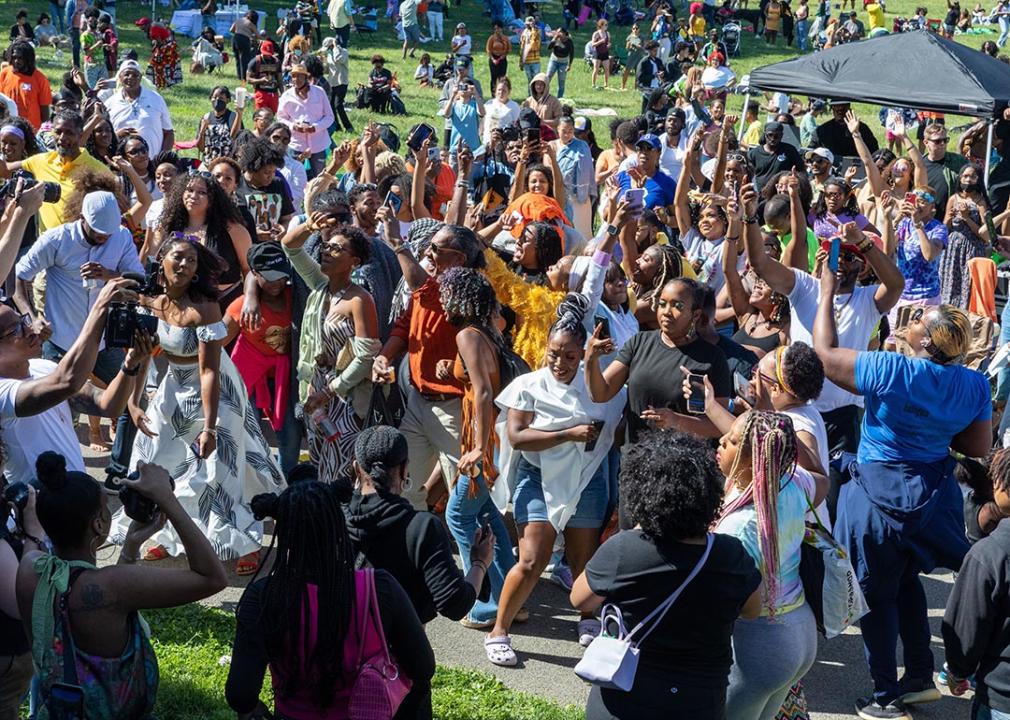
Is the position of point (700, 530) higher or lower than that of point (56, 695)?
higher

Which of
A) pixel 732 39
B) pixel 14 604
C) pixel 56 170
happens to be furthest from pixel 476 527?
pixel 732 39

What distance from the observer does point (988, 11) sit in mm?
42406

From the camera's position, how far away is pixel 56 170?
8.77m

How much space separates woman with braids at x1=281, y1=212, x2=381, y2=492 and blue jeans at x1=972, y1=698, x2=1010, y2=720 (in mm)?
3278

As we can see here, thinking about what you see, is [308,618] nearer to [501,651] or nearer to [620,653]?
[620,653]

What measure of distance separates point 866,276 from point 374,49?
26.1 m

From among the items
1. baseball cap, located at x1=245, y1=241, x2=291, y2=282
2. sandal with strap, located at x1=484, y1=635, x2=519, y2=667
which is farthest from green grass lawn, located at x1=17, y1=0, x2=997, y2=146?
sandal with strap, located at x1=484, y1=635, x2=519, y2=667

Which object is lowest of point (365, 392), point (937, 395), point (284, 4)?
point (365, 392)

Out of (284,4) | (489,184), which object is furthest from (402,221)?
(284,4)

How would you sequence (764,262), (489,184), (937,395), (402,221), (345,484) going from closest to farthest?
(345,484) → (937,395) → (764,262) → (402,221) → (489,184)

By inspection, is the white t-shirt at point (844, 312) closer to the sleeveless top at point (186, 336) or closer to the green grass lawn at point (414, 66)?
the sleeveless top at point (186, 336)

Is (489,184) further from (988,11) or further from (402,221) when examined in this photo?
(988,11)

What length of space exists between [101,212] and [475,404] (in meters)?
2.81

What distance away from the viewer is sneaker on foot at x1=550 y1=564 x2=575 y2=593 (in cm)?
645
